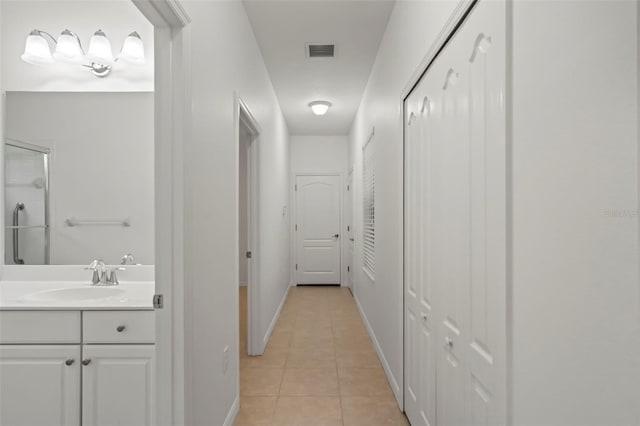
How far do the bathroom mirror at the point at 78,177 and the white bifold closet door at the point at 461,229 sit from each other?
66.2 inches

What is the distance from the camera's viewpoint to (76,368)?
5.16 feet

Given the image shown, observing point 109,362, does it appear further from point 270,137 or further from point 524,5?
point 270,137

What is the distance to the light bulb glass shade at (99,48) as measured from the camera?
83.0 inches

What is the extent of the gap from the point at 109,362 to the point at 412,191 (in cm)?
180

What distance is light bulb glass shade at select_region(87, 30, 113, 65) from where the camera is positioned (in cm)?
211

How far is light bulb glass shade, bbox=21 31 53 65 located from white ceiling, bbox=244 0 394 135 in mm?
1310

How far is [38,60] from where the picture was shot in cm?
214

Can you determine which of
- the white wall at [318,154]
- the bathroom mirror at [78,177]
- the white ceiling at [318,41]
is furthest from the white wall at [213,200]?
the white wall at [318,154]

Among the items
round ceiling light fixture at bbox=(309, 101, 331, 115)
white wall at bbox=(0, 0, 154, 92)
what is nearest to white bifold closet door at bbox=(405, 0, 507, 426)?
white wall at bbox=(0, 0, 154, 92)

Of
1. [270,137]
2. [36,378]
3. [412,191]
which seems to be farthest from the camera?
[270,137]

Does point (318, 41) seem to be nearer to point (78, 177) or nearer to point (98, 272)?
point (78, 177)

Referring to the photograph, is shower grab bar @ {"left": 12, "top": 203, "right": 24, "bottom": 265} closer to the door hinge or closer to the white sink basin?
the white sink basin

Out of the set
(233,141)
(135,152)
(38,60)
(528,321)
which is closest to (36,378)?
(135,152)

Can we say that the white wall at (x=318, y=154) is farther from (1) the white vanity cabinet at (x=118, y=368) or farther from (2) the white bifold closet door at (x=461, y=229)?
(1) the white vanity cabinet at (x=118, y=368)
